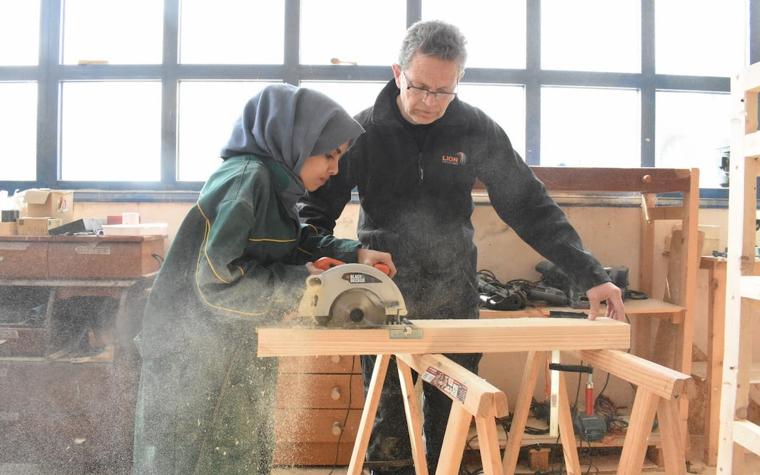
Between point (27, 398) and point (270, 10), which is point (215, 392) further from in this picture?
point (270, 10)

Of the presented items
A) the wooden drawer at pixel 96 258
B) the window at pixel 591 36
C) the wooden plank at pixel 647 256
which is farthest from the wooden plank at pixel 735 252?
the wooden drawer at pixel 96 258

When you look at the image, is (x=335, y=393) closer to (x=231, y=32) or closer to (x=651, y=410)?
(x=651, y=410)

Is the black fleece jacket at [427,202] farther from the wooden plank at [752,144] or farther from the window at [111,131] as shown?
the window at [111,131]

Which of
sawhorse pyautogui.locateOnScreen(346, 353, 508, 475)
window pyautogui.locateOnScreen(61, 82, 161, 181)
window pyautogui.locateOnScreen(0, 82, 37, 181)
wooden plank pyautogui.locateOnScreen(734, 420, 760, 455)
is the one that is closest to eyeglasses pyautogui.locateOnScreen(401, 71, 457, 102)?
sawhorse pyautogui.locateOnScreen(346, 353, 508, 475)

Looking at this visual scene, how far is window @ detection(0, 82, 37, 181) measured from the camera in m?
3.42

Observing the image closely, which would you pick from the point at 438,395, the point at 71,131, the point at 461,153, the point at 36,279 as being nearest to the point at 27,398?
the point at 36,279

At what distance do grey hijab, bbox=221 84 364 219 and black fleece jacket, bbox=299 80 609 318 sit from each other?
15.9 inches

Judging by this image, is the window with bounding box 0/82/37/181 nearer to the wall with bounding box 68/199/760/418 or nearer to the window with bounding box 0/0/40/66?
the window with bounding box 0/0/40/66

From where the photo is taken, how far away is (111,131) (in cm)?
341

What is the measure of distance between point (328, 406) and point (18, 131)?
2597 millimetres

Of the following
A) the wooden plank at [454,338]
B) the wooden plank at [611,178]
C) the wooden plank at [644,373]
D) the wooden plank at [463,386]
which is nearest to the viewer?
the wooden plank at [463,386]

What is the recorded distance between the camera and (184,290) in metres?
1.17

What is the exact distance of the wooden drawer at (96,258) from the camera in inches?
100.0

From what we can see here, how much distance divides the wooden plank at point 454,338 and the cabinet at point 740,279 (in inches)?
22.5
